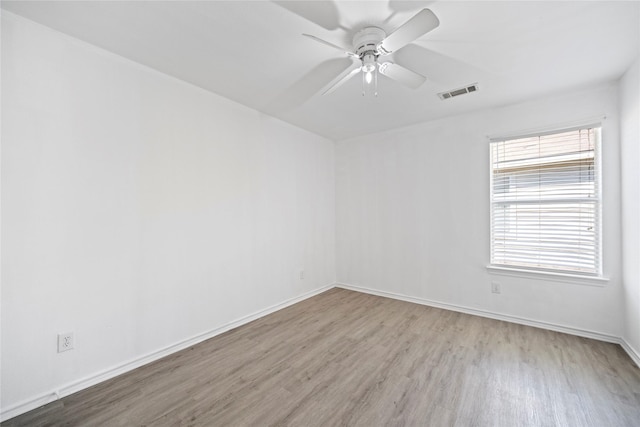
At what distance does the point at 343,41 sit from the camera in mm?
1934

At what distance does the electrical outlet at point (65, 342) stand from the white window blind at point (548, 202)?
4.14 metres

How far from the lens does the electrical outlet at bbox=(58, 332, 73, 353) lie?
1820 mm

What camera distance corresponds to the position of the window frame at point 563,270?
260cm

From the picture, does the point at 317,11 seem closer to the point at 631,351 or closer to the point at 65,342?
the point at 65,342

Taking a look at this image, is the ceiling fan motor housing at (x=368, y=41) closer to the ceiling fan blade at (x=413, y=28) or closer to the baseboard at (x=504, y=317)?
the ceiling fan blade at (x=413, y=28)

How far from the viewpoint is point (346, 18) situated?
5.57 ft

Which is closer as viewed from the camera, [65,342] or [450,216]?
[65,342]

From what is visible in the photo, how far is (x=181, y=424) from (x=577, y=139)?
4.30m

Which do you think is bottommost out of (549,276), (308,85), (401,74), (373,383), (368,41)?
(373,383)

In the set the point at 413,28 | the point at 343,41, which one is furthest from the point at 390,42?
the point at 343,41

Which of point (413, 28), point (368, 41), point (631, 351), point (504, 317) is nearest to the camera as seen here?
point (413, 28)

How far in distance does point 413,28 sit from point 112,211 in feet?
8.16

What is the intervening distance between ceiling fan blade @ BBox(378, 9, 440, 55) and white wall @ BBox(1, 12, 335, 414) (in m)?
1.99

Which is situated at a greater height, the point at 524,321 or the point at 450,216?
the point at 450,216
